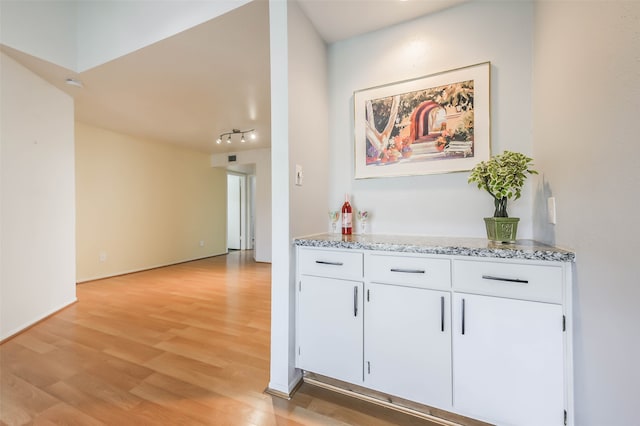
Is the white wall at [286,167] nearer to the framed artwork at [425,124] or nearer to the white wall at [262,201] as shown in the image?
the framed artwork at [425,124]

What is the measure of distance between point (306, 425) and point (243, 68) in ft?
9.33

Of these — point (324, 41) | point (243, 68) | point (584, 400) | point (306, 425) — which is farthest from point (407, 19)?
point (306, 425)

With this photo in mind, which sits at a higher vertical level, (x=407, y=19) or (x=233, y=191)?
(x=407, y=19)

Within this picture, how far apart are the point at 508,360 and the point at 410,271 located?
0.54m

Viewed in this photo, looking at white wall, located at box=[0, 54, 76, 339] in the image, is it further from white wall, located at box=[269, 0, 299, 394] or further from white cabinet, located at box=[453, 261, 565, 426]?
white cabinet, located at box=[453, 261, 565, 426]

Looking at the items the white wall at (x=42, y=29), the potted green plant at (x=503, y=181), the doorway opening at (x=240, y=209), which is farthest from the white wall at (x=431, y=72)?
the doorway opening at (x=240, y=209)

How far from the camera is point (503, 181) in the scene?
132 cm

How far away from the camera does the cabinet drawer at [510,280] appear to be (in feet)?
3.49

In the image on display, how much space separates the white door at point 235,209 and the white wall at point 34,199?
421 cm

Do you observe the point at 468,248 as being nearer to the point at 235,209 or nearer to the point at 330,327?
the point at 330,327

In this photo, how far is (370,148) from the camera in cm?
189

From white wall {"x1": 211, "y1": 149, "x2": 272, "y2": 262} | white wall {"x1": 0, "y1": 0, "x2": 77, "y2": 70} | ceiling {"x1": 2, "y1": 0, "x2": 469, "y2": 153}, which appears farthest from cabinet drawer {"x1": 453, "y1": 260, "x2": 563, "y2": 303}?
white wall {"x1": 211, "y1": 149, "x2": 272, "y2": 262}

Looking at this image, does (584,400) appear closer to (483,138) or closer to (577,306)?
(577,306)

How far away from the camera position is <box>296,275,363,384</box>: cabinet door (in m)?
1.43
